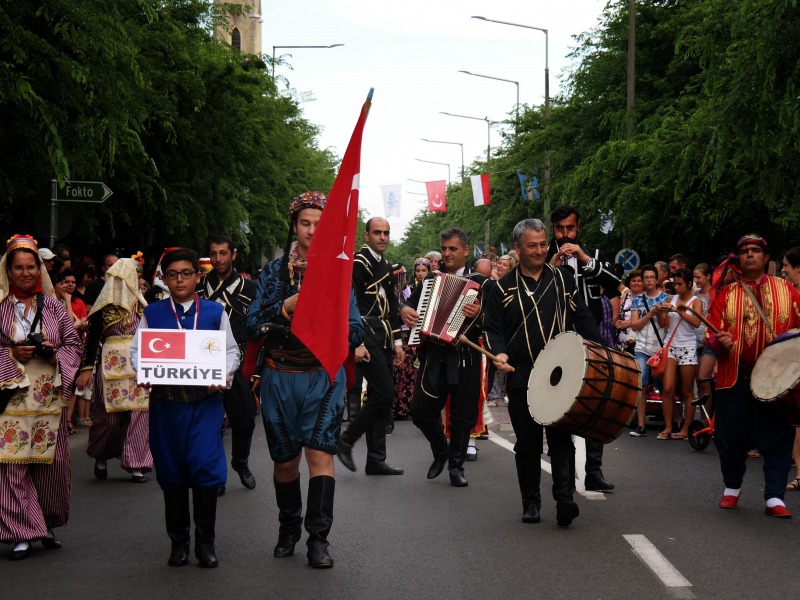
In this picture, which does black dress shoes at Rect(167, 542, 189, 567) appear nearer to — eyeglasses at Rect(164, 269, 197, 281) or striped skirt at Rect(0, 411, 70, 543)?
striped skirt at Rect(0, 411, 70, 543)

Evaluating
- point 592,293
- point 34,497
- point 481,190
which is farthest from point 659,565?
point 481,190

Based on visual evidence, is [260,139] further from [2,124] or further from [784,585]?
[784,585]

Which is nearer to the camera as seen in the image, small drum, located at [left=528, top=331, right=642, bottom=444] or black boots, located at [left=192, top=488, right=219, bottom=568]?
black boots, located at [left=192, top=488, right=219, bottom=568]

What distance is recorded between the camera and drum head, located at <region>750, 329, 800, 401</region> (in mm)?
8469

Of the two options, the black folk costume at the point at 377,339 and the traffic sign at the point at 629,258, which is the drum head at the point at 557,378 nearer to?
the black folk costume at the point at 377,339

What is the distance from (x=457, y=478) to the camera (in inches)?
406

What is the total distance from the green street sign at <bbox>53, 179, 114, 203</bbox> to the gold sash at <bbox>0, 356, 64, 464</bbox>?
28.4ft

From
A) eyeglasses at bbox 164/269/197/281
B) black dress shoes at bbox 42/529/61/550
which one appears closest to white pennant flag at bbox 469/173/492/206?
black dress shoes at bbox 42/529/61/550

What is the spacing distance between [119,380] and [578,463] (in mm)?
4035

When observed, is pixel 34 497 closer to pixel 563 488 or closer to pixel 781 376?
pixel 563 488

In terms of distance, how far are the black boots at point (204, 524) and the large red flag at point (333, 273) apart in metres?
1.09

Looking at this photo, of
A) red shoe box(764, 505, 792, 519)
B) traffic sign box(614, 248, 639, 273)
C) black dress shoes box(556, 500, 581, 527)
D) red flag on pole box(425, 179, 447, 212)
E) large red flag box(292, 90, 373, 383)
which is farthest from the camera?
red flag on pole box(425, 179, 447, 212)

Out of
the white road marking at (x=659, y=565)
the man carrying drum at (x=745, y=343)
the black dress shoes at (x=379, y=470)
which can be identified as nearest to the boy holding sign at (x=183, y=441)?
the white road marking at (x=659, y=565)

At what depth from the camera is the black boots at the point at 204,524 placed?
282 inches
